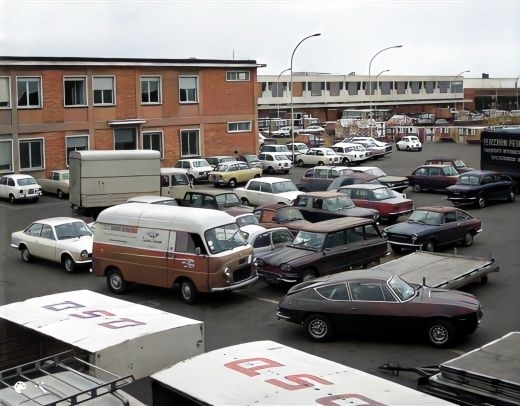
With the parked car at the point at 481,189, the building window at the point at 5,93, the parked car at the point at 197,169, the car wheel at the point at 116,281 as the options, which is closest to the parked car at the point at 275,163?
the parked car at the point at 197,169

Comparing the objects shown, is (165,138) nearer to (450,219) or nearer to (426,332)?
(450,219)

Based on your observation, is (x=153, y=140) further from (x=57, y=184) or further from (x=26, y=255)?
(x=26, y=255)

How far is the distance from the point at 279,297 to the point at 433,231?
17.6 feet

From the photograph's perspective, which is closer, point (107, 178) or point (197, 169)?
point (107, 178)

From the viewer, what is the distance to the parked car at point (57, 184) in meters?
32.3

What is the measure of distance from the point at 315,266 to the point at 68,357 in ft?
25.0

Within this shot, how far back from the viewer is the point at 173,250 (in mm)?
14734

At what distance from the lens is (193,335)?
29.5 ft

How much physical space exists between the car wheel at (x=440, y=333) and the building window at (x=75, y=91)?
29953 mm

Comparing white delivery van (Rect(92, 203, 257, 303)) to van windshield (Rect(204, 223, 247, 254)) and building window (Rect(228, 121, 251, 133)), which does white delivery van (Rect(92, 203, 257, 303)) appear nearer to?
van windshield (Rect(204, 223, 247, 254))

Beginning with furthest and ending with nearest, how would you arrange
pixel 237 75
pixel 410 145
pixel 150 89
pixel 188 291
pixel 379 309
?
pixel 410 145 < pixel 237 75 < pixel 150 89 < pixel 188 291 < pixel 379 309

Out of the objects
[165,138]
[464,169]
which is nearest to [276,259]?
[464,169]

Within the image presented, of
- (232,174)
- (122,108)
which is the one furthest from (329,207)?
Result: (122,108)

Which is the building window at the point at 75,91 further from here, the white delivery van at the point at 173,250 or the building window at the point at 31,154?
the white delivery van at the point at 173,250
